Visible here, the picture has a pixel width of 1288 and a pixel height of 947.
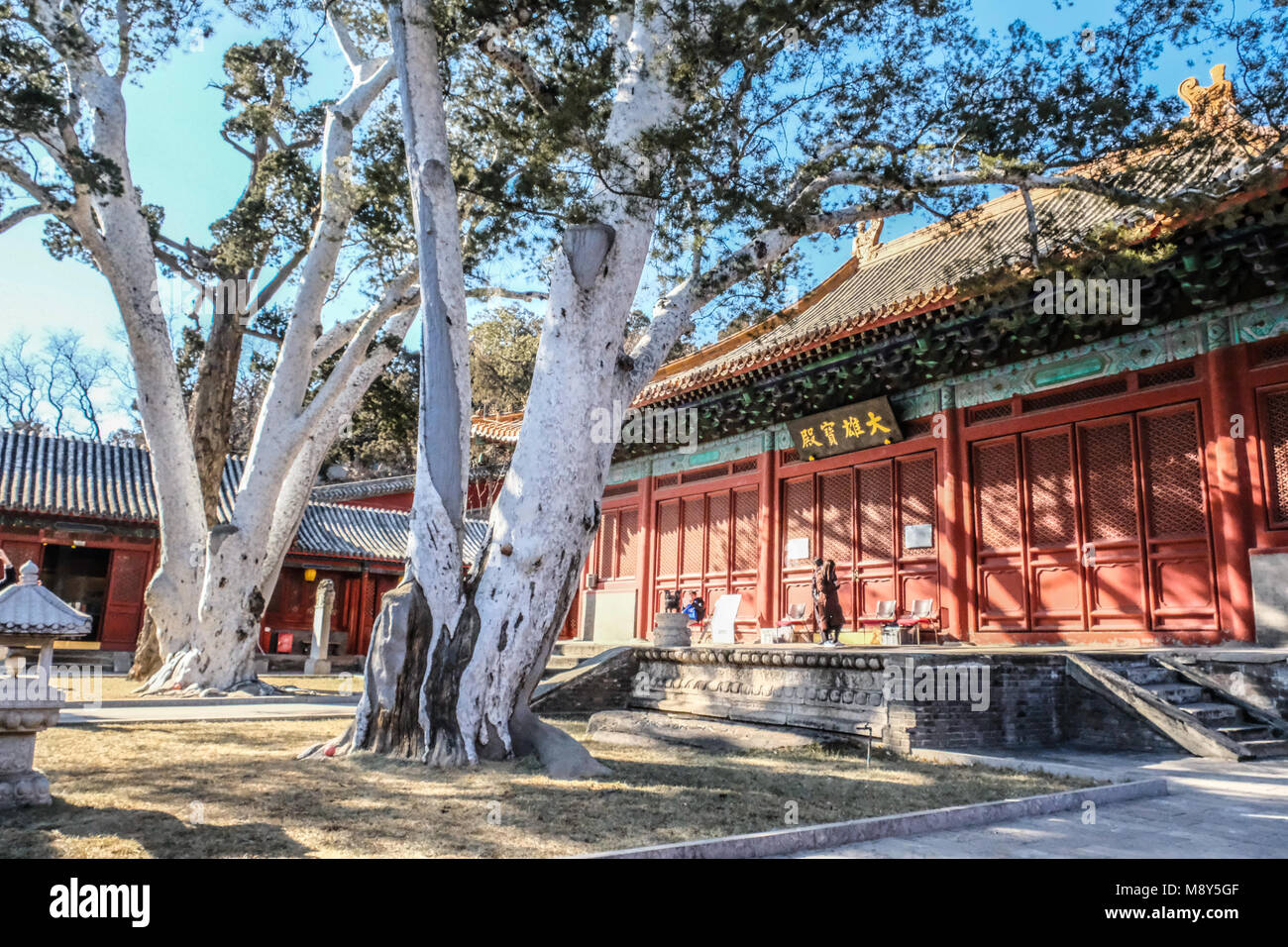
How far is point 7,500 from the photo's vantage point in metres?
15.9

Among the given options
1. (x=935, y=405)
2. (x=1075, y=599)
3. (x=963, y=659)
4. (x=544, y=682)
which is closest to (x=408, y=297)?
(x=544, y=682)

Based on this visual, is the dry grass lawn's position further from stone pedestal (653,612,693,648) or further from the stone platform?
the stone platform

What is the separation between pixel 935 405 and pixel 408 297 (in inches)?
248

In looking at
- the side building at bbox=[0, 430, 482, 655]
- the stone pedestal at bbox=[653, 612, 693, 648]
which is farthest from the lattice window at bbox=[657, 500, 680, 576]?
the side building at bbox=[0, 430, 482, 655]

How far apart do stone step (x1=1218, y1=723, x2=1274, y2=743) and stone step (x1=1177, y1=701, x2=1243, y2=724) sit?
0.36ft

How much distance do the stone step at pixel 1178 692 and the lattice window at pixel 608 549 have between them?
8.80 metres

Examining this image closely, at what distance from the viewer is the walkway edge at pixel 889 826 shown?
3.18 meters

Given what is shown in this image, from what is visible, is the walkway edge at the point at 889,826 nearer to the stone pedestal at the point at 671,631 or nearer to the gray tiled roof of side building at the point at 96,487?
the stone pedestal at the point at 671,631

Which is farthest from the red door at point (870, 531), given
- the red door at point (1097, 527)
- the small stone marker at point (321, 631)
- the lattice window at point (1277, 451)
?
the small stone marker at point (321, 631)

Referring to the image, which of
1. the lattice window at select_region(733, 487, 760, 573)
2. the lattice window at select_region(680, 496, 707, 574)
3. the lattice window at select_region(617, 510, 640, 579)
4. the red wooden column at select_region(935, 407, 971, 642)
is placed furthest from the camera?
the lattice window at select_region(617, 510, 640, 579)

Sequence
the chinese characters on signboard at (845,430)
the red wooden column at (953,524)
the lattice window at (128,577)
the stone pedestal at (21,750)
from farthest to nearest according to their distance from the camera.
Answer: the lattice window at (128,577) < the chinese characters on signboard at (845,430) < the red wooden column at (953,524) < the stone pedestal at (21,750)

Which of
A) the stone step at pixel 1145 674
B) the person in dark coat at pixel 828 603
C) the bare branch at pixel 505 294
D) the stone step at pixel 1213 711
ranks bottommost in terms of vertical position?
the stone step at pixel 1213 711

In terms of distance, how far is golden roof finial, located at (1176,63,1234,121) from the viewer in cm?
616

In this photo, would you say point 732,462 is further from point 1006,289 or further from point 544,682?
point 1006,289
